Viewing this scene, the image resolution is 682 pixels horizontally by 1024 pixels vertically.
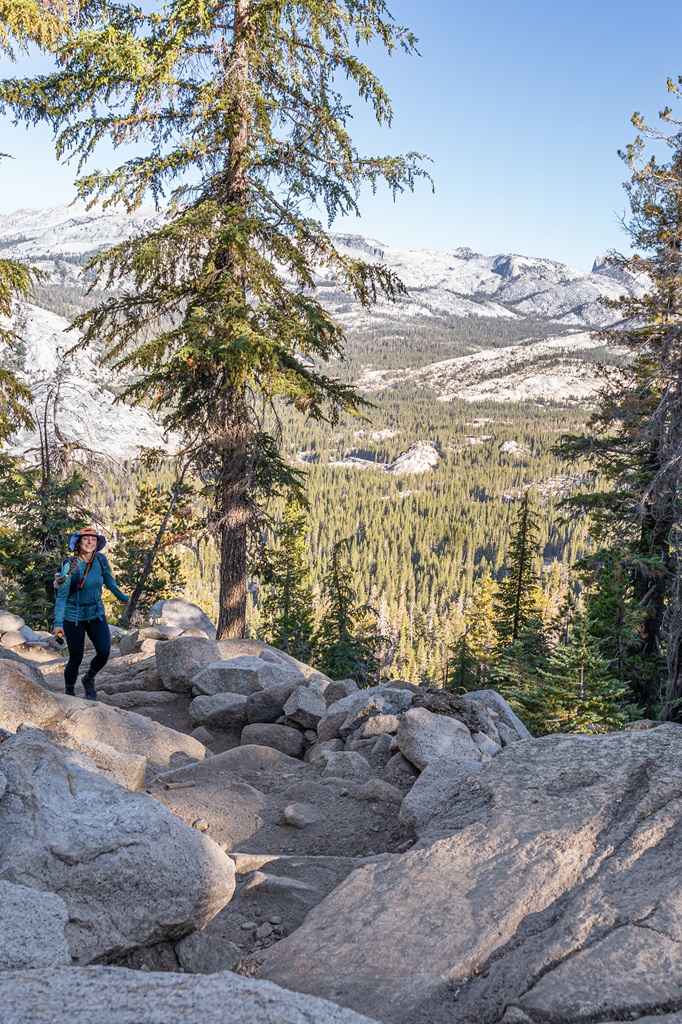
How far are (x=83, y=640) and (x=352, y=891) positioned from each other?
18.4 ft

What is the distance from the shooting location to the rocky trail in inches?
103

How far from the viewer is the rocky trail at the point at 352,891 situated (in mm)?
2615

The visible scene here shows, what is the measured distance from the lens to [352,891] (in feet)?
12.7

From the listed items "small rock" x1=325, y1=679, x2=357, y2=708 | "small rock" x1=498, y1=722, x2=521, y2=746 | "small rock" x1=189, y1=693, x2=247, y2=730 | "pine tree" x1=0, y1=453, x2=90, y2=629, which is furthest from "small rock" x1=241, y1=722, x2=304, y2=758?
"pine tree" x1=0, y1=453, x2=90, y2=629

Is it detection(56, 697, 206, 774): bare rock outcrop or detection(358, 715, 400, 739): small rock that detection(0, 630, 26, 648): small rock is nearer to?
detection(56, 697, 206, 774): bare rock outcrop

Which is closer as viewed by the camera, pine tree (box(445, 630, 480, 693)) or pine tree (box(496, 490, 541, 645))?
pine tree (box(496, 490, 541, 645))

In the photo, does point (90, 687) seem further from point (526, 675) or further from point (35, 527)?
point (526, 675)

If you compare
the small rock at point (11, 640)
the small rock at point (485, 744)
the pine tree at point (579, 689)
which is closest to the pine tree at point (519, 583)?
the pine tree at point (579, 689)

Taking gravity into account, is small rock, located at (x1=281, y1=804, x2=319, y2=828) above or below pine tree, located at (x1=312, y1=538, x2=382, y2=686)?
above

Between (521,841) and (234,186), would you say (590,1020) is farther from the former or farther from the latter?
(234,186)

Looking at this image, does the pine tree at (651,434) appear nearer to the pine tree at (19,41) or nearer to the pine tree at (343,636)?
the pine tree at (19,41)

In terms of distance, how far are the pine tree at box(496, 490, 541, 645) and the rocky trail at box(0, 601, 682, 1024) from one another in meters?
22.9

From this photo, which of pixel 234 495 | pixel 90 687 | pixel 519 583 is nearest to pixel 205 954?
pixel 90 687

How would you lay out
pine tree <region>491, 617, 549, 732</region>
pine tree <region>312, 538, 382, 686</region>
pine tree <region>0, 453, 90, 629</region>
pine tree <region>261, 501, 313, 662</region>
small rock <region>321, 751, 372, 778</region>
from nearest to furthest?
1. small rock <region>321, 751, 372, 778</region>
2. pine tree <region>491, 617, 549, 732</region>
3. pine tree <region>0, 453, 90, 629</region>
4. pine tree <region>312, 538, 382, 686</region>
5. pine tree <region>261, 501, 313, 662</region>
